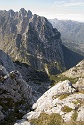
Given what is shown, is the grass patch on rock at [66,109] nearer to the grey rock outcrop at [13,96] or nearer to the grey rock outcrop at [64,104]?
the grey rock outcrop at [64,104]

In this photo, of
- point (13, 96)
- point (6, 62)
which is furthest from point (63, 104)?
point (6, 62)

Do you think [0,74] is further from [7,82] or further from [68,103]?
[68,103]

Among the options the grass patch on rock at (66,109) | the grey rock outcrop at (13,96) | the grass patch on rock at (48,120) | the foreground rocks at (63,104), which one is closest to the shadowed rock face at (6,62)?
the grey rock outcrop at (13,96)

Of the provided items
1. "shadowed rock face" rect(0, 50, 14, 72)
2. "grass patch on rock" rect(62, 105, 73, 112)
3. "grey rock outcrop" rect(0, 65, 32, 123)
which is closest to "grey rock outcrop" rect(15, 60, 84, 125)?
"grass patch on rock" rect(62, 105, 73, 112)

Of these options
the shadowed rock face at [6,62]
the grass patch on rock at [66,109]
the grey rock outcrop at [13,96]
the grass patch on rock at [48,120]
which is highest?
the shadowed rock face at [6,62]

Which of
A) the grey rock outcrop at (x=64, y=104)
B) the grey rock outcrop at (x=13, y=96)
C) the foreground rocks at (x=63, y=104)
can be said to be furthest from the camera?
the grey rock outcrop at (x=13, y=96)

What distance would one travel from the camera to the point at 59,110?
39188mm

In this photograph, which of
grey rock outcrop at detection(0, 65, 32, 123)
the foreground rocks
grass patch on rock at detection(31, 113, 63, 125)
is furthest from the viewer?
grey rock outcrop at detection(0, 65, 32, 123)

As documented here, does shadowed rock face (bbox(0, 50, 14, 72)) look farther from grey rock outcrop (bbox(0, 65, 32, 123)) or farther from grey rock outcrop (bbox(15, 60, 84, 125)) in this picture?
grey rock outcrop (bbox(15, 60, 84, 125))

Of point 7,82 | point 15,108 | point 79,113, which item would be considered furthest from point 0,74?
point 79,113

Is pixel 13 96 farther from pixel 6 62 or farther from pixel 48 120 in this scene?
pixel 6 62

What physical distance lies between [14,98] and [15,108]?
4.41 m

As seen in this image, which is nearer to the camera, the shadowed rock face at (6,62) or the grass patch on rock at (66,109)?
the grass patch on rock at (66,109)

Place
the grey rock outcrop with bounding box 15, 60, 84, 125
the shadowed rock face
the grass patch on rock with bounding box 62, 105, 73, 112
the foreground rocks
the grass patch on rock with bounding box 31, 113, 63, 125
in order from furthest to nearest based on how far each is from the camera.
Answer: the shadowed rock face
the grass patch on rock with bounding box 62, 105, 73, 112
the foreground rocks
the grass patch on rock with bounding box 31, 113, 63, 125
the grey rock outcrop with bounding box 15, 60, 84, 125
